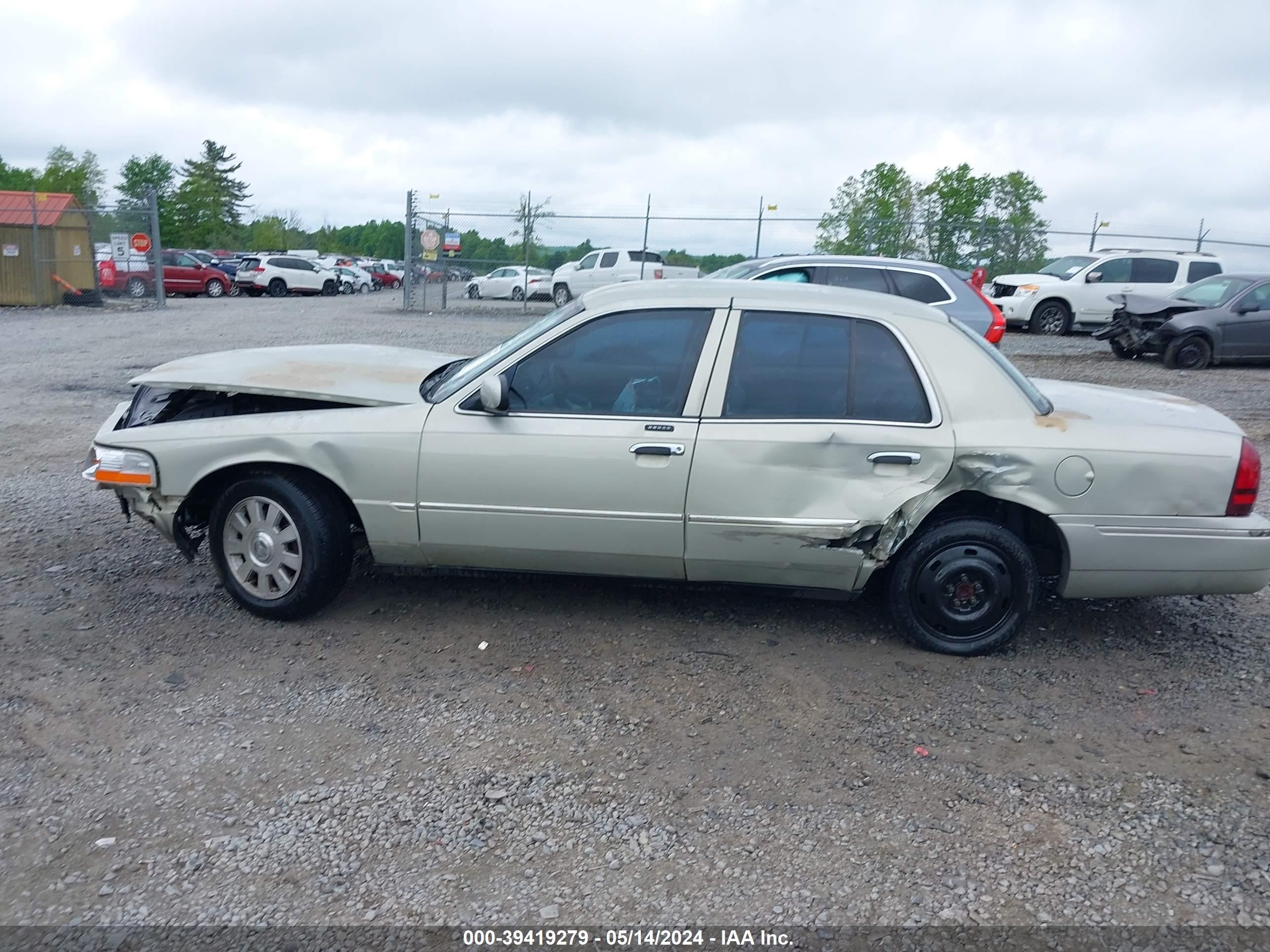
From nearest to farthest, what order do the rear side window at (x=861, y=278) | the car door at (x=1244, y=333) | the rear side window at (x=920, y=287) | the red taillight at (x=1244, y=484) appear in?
the red taillight at (x=1244, y=484)
the rear side window at (x=920, y=287)
the rear side window at (x=861, y=278)
the car door at (x=1244, y=333)

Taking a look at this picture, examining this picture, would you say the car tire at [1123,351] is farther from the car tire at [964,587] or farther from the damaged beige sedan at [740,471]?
the car tire at [964,587]

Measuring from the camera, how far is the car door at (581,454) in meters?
4.40

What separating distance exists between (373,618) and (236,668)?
2.31ft

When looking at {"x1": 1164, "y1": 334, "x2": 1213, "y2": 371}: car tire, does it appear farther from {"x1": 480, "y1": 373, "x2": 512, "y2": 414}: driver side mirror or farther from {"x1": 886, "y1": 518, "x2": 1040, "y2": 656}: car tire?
{"x1": 480, "y1": 373, "x2": 512, "y2": 414}: driver side mirror

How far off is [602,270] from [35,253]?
13291mm

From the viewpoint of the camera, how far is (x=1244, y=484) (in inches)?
169

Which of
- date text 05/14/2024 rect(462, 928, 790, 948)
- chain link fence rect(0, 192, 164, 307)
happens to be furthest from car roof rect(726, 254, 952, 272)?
chain link fence rect(0, 192, 164, 307)

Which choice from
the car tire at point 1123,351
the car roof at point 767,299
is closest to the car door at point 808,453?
the car roof at point 767,299

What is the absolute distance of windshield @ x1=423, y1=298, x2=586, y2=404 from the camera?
15.3 feet

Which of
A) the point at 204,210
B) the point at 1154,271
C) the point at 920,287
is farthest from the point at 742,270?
the point at 204,210

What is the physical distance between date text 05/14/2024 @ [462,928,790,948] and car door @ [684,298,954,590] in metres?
1.84

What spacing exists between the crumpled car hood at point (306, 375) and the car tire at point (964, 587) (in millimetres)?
2352

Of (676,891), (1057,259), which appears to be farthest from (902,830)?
(1057,259)

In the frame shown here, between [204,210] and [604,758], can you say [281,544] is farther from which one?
[204,210]
